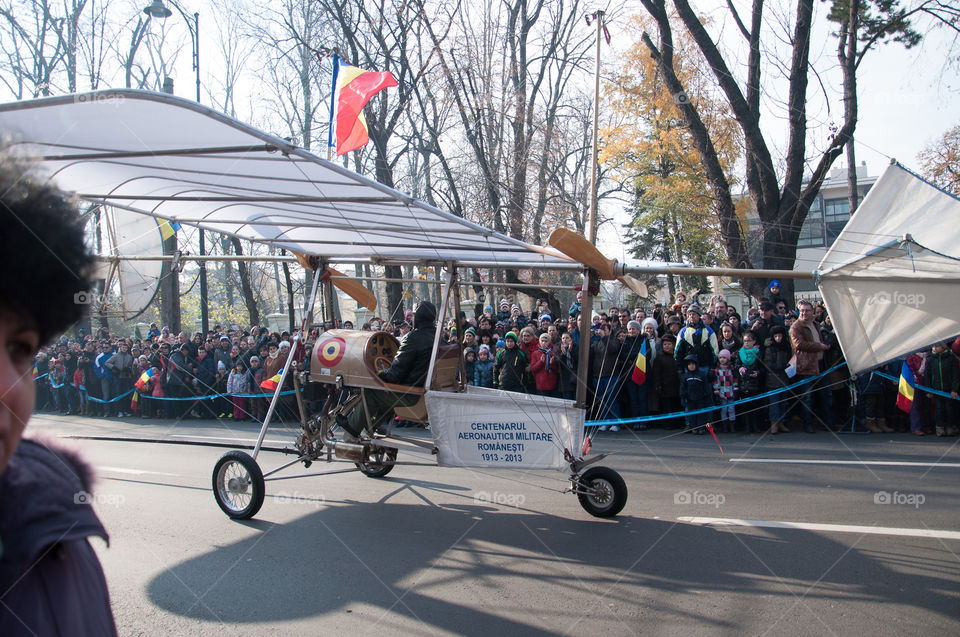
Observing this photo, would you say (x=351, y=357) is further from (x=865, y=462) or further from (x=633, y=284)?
(x=865, y=462)

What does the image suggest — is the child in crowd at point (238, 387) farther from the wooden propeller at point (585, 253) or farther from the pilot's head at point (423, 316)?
the wooden propeller at point (585, 253)

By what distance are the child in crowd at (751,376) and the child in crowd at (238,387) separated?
10683 mm

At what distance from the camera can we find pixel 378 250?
7180 mm

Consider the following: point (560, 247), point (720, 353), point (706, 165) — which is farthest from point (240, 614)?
point (706, 165)

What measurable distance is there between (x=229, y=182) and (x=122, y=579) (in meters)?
3.29

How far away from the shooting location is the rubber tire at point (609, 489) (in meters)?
6.13

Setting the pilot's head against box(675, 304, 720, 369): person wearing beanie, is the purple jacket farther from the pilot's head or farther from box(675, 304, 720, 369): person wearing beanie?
box(675, 304, 720, 369): person wearing beanie

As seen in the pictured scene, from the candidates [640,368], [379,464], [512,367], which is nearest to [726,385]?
[640,368]

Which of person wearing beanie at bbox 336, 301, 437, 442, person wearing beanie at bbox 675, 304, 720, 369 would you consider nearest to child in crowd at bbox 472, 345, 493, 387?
person wearing beanie at bbox 675, 304, 720, 369

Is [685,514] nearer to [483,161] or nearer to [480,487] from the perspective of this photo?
[480,487]

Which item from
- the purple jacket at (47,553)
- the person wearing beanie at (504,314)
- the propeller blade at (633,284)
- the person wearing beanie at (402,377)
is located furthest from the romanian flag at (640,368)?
the purple jacket at (47,553)

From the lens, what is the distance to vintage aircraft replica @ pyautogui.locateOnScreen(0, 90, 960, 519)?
430 centimetres

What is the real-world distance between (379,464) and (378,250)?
2.46m

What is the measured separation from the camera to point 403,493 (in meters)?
7.52
